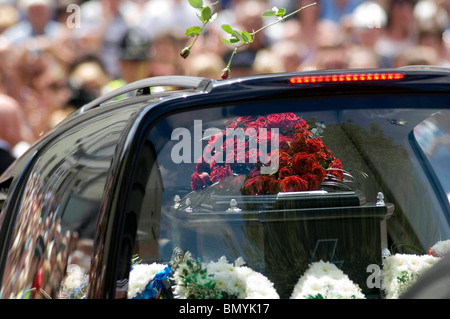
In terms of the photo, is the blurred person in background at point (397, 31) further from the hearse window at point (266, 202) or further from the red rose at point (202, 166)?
the red rose at point (202, 166)

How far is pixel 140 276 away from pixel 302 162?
2.13ft

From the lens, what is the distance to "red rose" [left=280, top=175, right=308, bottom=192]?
7.50ft

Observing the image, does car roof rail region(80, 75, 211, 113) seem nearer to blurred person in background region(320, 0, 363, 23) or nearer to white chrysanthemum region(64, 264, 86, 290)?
white chrysanthemum region(64, 264, 86, 290)

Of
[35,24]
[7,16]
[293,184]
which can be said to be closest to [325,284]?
[293,184]

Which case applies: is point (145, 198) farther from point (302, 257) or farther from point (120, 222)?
point (302, 257)

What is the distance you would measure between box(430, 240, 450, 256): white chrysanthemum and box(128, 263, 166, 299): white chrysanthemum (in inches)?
33.1

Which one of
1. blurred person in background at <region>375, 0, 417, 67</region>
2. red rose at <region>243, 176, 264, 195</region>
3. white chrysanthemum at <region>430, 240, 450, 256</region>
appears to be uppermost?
blurred person in background at <region>375, 0, 417, 67</region>

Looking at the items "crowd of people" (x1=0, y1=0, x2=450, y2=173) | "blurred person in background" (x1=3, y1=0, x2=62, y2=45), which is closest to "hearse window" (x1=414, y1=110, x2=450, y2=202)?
"crowd of people" (x1=0, y1=0, x2=450, y2=173)

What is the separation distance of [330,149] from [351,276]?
41 centimetres

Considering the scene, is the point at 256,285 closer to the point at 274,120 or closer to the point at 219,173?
the point at 219,173

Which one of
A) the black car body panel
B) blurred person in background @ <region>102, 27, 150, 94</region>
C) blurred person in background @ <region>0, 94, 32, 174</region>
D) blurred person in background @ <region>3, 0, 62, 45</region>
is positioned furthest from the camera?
blurred person in background @ <region>3, 0, 62, 45</region>
